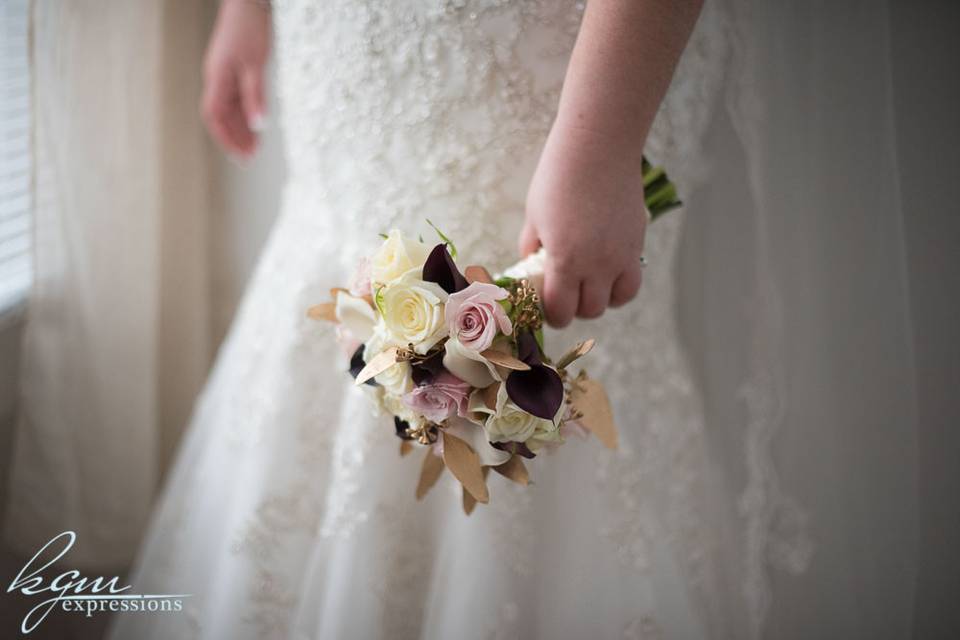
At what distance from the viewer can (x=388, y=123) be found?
648 mm

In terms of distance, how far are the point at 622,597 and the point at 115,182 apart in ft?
3.28

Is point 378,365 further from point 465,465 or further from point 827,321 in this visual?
point 827,321

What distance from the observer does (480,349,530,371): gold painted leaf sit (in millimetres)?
475

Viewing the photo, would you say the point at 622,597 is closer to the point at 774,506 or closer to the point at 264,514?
the point at 774,506

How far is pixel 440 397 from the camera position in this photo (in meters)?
0.50

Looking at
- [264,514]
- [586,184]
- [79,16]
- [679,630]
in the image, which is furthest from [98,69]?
[679,630]

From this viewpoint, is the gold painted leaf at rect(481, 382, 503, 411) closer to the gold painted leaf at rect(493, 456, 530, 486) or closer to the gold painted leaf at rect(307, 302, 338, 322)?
the gold painted leaf at rect(493, 456, 530, 486)

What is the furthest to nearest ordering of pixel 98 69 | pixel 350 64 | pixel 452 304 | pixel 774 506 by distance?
pixel 98 69
pixel 774 506
pixel 350 64
pixel 452 304

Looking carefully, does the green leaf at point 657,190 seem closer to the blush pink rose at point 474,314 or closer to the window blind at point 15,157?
the blush pink rose at point 474,314

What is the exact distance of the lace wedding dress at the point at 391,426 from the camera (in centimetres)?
63

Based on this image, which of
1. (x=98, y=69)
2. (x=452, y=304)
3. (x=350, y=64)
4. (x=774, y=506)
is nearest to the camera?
(x=452, y=304)

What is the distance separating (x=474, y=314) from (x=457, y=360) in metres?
0.04

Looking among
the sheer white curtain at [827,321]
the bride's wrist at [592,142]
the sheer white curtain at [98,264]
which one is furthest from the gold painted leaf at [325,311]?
the sheer white curtain at [98,264]

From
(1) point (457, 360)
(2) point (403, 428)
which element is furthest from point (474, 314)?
(2) point (403, 428)
